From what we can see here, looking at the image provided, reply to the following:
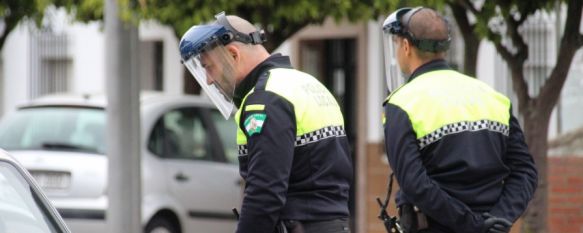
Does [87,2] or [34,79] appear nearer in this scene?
[87,2]

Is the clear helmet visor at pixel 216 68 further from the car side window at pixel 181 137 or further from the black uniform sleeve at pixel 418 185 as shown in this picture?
the car side window at pixel 181 137

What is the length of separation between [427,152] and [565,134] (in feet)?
26.3

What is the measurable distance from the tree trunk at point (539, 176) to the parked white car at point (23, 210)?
4433mm

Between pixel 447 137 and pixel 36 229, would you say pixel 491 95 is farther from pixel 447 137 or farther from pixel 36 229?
pixel 36 229

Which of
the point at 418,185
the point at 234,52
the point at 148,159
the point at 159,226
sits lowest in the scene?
the point at 159,226

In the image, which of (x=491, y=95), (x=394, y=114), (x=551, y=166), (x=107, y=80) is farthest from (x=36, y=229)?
(x=551, y=166)

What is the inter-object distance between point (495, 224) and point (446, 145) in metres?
0.35

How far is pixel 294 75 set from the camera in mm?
5430

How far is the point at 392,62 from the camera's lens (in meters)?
6.06

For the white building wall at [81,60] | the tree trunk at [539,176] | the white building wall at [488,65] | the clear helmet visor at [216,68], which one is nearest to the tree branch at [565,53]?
the tree trunk at [539,176]

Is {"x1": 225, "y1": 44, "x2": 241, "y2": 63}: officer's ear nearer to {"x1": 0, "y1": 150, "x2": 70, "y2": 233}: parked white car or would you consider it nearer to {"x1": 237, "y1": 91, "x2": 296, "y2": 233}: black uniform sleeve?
{"x1": 237, "y1": 91, "x2": 296, "y2": 233}: black uniform sleeve

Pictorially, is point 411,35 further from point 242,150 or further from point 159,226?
point 159,226

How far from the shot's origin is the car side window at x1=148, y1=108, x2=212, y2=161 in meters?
11.6

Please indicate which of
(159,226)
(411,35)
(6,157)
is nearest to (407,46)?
(411,35)
